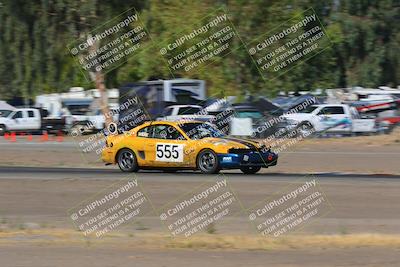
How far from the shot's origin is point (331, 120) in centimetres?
3862

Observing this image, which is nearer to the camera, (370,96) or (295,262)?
(295,262)

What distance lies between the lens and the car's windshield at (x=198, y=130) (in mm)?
20016

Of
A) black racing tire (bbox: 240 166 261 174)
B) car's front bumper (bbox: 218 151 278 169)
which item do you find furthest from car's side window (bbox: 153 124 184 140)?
black racing tire (bbox: 240 166 261 174)

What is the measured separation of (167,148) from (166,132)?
0.49 m

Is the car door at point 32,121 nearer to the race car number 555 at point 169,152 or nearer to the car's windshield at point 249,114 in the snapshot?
the car's windshield at point 249,114

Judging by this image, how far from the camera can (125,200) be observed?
1494cm

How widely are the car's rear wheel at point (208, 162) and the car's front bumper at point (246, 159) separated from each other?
0.15 m

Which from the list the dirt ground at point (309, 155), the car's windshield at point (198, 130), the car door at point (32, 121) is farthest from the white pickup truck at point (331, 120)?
the car's windshield at point (198, 130)

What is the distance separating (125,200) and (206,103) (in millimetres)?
31124

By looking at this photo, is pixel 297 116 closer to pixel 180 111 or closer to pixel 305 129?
pixel 305 129

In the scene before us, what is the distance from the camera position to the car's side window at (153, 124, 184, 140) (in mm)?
20156

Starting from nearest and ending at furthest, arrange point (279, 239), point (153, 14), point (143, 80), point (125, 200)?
1. point (279, 239)
2. point (125, 200)
3. point (153, 14)
4. point (143, 80)

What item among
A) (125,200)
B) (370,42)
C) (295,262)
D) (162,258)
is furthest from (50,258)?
(370,42)

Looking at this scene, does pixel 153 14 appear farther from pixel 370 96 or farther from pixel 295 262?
pixel 295 262
